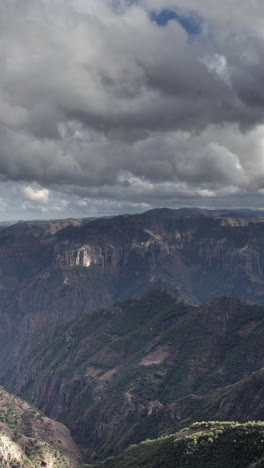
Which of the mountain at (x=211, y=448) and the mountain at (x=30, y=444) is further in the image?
the mountain at (x=30, y=444)

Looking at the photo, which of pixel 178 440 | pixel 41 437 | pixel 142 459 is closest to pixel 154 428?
pixel 41 437

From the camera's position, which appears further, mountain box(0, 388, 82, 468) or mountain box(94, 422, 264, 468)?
mountain box(0, 388, 82, 468)

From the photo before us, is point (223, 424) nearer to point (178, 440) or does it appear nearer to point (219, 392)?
point (178, 440)

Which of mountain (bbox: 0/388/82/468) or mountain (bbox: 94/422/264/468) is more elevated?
mountain (bbox: 94/422/264/468)

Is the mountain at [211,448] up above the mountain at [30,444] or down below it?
above
